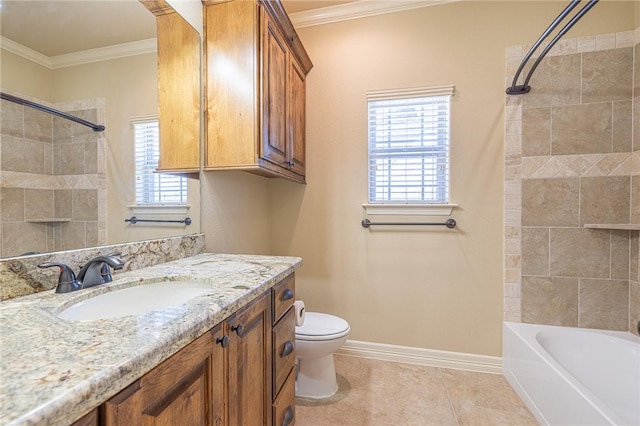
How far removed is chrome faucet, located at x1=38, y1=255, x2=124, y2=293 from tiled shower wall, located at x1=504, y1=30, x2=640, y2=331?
7.35 feet

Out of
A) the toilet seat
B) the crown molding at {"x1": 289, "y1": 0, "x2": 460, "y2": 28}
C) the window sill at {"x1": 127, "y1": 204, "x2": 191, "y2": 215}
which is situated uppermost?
the crown molding at {"x1": 289, "y1": 0, "x2": 460, "y2": 28}

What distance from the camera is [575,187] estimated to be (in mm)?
1823

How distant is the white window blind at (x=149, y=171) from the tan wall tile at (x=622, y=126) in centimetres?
266

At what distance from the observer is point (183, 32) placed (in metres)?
1.41

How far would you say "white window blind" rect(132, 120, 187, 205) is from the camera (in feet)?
3.98

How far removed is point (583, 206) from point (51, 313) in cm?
266

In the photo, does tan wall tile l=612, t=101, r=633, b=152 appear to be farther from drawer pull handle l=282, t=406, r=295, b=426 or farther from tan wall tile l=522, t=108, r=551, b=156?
drawer pull handle l=282, t=406, r=295, b=426

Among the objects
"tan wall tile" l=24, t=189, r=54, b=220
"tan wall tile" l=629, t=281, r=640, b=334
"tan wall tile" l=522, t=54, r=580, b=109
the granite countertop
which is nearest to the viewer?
the granite countertop

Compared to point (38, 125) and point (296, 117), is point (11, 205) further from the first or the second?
point (296, 117)

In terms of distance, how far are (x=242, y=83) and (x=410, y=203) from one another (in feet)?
4.56

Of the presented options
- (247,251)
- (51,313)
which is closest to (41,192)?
(51,313)

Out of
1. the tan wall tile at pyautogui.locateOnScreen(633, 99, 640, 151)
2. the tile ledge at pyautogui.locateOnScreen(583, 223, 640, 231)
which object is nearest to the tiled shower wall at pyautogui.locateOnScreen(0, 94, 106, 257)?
the tile ledge at pyautogui.locateOnScreen(583, 223, 640, 231)

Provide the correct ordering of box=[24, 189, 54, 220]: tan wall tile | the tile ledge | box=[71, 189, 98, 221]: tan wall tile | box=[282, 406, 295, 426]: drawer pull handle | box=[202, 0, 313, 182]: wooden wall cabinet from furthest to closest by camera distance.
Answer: the tile ledge
box=[202, 0, 313, 182]: wooden wall cabinet
box=[282, 406, 295, 426]: drawer pull handle
box=[71, 189, 98, 221]: tan wall tile
box=[24, 189, 54, 220]: tan wall tile

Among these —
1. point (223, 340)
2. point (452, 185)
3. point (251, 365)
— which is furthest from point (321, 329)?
point (452, 185)
